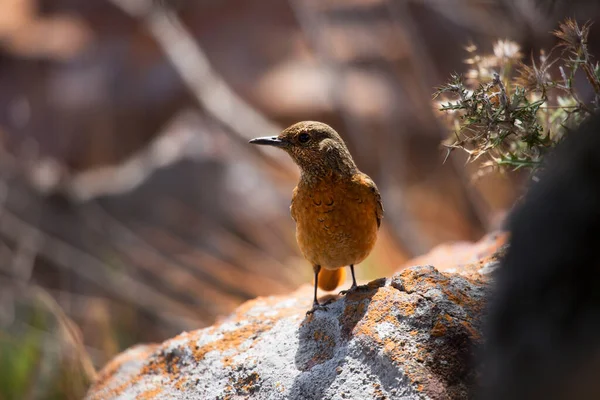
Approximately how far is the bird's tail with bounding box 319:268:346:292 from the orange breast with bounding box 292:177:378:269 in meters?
0.33

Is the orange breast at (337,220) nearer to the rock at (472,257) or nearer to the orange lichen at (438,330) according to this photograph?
the rock at (472,257)

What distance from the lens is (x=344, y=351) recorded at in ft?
9.14

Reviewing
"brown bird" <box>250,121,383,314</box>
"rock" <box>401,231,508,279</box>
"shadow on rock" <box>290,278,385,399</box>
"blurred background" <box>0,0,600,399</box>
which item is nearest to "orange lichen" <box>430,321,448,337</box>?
"shadow on rock" <box>290,278,385,399</box>

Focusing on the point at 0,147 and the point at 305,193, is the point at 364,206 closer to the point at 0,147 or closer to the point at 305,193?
the point at 305,193

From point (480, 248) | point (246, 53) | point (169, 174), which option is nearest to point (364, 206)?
point (480, 248)

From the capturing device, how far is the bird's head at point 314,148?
11.1ft

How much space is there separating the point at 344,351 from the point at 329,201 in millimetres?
783

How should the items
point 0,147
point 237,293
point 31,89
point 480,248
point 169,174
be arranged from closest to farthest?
point 480,248 → point 237,293 → point 169,174 → point 0,147 → point 31,89

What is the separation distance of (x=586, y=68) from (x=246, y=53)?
10301 millimetres

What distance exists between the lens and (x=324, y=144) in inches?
133

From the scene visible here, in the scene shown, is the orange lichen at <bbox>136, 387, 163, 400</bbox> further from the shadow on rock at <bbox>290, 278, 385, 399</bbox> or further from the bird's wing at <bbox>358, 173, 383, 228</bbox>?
the bird's wing at <bbox>358, 173, 383, 228</bbox>

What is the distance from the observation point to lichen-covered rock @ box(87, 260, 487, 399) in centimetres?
259

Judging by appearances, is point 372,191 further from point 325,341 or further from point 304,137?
point 325,341

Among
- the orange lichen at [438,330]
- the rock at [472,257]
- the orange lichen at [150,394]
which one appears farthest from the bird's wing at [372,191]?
the orange lichen at [150,394]
